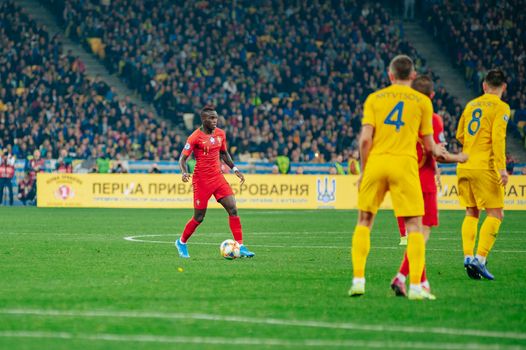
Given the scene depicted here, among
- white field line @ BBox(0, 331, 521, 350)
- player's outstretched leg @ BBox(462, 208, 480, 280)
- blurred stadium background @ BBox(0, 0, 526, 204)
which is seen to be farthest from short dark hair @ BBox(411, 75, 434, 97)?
blurred stadium background @ BBox(0, 0, 526, 204)

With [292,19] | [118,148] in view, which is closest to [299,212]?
[118,148]

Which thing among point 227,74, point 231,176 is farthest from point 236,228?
point 227,74

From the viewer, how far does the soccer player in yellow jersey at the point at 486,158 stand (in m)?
12.4

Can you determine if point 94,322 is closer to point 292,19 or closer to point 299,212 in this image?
point 299,212

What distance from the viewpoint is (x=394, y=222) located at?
2708 cm

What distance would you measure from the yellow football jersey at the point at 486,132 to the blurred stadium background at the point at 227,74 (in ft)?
81.4

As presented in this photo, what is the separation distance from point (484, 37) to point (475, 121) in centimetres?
3503

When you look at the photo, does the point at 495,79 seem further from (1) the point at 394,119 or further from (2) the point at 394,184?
(2) the point at 394,184

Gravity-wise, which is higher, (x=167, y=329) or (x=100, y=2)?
(x=100, y=2)

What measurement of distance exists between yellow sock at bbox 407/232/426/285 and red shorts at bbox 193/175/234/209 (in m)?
6.29

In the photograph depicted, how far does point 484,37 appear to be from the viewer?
152 feet

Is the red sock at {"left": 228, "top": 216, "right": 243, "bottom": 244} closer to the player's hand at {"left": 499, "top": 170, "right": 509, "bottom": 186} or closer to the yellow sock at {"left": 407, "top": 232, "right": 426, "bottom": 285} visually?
the player's hand at {"left": 499, "top": 170, "right": 509, "bottom": 186}

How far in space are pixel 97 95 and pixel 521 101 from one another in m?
17.5

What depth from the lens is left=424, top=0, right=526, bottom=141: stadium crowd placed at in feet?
146
